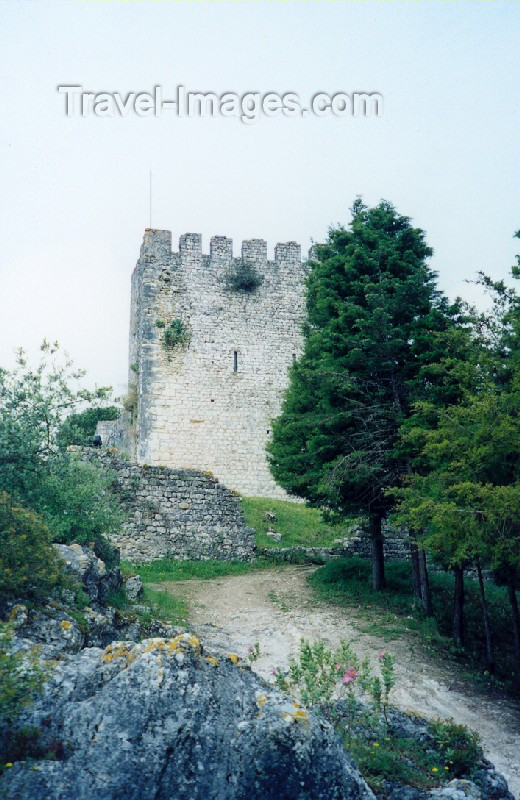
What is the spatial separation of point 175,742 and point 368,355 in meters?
11.6

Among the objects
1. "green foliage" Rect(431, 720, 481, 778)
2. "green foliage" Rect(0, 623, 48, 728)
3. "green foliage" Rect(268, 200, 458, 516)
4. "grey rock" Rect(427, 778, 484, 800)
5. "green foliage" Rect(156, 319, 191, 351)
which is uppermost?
"green foliage" Rect(156, 319, 191, 351)

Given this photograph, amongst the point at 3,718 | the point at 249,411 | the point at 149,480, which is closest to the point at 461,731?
the point at 3,718

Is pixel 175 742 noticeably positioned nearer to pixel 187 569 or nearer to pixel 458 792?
pixel 458 792

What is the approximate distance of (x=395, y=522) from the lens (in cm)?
1291

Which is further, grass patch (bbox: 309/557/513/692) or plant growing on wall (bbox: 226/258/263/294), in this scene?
plant growing on wall (bbox: 226/258/263/294)

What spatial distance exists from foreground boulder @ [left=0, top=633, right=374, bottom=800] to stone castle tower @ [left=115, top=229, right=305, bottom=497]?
21411 mm

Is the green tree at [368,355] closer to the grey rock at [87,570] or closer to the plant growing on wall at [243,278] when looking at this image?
the grey rock at [87,570]

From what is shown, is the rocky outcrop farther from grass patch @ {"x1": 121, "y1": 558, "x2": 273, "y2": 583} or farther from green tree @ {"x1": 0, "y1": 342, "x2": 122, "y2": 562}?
grass patch @ {"x1": 121, "y1": 558, "x2": 273, "y2": 583}

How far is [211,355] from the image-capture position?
2858 centimetres

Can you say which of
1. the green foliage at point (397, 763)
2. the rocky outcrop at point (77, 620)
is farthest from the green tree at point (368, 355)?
the green foliage at point (397, 763)

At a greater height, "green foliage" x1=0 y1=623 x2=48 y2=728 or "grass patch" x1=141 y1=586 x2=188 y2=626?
"green foliage" x1=0 y1=623 x2=48 y2=728

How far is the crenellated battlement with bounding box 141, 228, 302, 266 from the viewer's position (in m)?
28.8

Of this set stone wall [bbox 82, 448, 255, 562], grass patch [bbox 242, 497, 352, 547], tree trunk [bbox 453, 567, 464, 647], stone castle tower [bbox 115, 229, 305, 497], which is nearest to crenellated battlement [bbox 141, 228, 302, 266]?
stone castle tower [bbox 115, 229, 305, 497]

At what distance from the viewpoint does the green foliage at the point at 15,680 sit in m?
5.48
